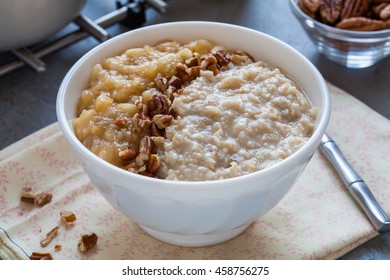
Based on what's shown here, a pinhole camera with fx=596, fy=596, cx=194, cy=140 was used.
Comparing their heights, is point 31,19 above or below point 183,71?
below

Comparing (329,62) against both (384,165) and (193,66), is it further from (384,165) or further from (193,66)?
(193,66)

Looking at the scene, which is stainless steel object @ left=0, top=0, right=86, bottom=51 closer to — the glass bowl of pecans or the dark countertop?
the dark countertop

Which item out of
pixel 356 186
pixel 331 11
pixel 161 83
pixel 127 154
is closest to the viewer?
pixel 127 154

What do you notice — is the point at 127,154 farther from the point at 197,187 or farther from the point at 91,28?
the point at 91,28

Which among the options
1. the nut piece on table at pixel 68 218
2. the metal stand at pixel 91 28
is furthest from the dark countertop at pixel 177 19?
the nut piece on table at pixel 68 218

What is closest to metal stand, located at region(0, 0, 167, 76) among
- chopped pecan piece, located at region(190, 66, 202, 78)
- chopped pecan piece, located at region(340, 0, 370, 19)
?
chopped pecan piece, located at region(340, 0, 370, 19)

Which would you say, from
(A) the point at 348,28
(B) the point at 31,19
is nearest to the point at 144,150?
(B) the point at 31,19
